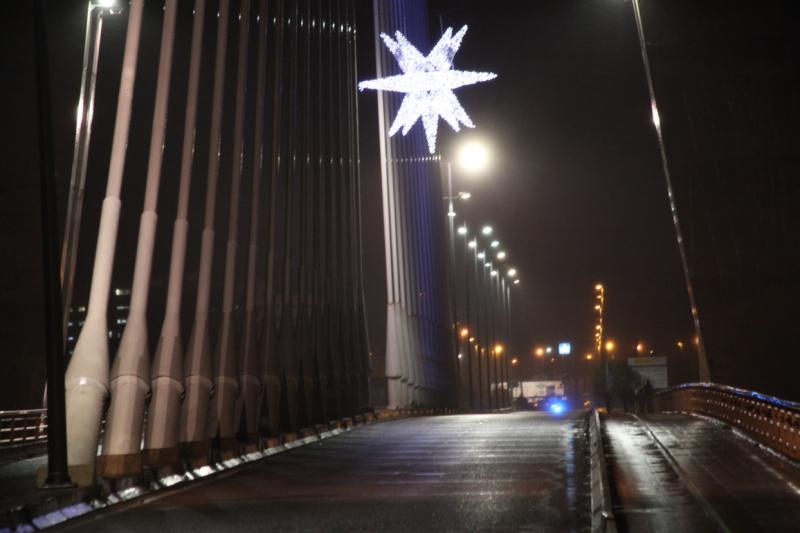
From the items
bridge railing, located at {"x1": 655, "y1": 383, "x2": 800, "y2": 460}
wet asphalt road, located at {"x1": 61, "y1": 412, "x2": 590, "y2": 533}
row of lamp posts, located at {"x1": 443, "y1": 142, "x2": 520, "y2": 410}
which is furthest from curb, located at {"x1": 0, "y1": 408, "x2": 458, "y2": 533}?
row of lamp posts, located at {"x1": 443, "y1": 142, "x2": 520, "y2": 410}

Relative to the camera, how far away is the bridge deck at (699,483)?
10422 millimetres

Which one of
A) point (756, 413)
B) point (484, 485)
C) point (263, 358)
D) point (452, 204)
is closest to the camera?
point (484, 485)

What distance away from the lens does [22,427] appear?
27219 mm

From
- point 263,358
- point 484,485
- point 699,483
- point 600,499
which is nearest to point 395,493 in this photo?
point 484,485

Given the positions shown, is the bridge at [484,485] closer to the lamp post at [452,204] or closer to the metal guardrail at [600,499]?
the metal guardrail at [600,499]

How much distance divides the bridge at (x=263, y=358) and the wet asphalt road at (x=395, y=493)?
7 cm

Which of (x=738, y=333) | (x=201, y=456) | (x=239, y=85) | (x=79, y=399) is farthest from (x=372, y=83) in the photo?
(x=79, y=399)

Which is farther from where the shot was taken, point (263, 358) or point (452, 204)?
point (452, 204)

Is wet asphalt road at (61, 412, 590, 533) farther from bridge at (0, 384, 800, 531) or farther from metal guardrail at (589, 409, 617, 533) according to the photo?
metal guardrail at (589, 409, 617, 533)

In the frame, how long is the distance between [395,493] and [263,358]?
34.2 ft

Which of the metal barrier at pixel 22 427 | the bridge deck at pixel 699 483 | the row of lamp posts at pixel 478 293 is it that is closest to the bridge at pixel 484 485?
the bridge deck at pixel 699 483

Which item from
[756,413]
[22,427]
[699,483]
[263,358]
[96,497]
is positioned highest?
[263,358]

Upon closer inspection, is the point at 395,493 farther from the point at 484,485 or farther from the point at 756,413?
the point at 756,413

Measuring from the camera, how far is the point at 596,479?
41.1 ft
